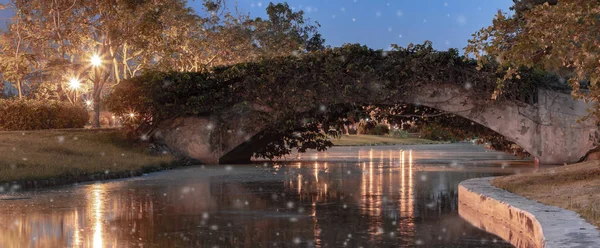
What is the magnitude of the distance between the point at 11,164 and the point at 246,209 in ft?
29.9

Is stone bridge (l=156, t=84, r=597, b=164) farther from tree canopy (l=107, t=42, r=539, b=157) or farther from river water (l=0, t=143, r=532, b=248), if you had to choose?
river water (l=0, t=143, r=532, b=248)

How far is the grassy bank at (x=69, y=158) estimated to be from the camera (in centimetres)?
1961

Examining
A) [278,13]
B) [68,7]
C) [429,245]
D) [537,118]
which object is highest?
[278,13]

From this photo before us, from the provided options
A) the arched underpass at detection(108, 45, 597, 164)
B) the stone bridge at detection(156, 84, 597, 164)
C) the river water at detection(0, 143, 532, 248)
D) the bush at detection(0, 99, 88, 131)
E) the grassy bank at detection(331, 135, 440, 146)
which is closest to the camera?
the river water at detection(0, 143, 532, 248)

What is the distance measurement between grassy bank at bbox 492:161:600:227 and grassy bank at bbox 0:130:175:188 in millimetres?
10662

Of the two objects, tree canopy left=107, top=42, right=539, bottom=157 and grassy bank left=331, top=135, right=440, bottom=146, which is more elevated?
tree canopy left=107, top=42, right=539, bottom=157

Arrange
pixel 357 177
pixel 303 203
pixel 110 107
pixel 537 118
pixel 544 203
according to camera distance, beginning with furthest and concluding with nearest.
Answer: pixel 110 107
pixel 537 118
pixel 357 177
pixel 303 203
pixel 544 203

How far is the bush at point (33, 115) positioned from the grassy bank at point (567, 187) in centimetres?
2558

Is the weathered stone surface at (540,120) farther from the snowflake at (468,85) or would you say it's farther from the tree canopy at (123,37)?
the tree canopy at (123,37)

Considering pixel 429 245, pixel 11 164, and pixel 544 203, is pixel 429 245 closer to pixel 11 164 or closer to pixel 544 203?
pixel 544 203

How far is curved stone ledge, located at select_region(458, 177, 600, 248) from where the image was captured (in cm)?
869

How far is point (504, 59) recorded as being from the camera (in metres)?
14.2

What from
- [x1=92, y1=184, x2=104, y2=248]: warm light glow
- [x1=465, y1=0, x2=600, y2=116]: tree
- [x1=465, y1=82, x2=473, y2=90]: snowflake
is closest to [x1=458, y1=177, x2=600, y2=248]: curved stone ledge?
[x1=465, y1=0, x2=600, y2=116]: tree

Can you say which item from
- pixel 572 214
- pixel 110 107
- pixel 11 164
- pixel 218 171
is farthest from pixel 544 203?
pixel 110 107
